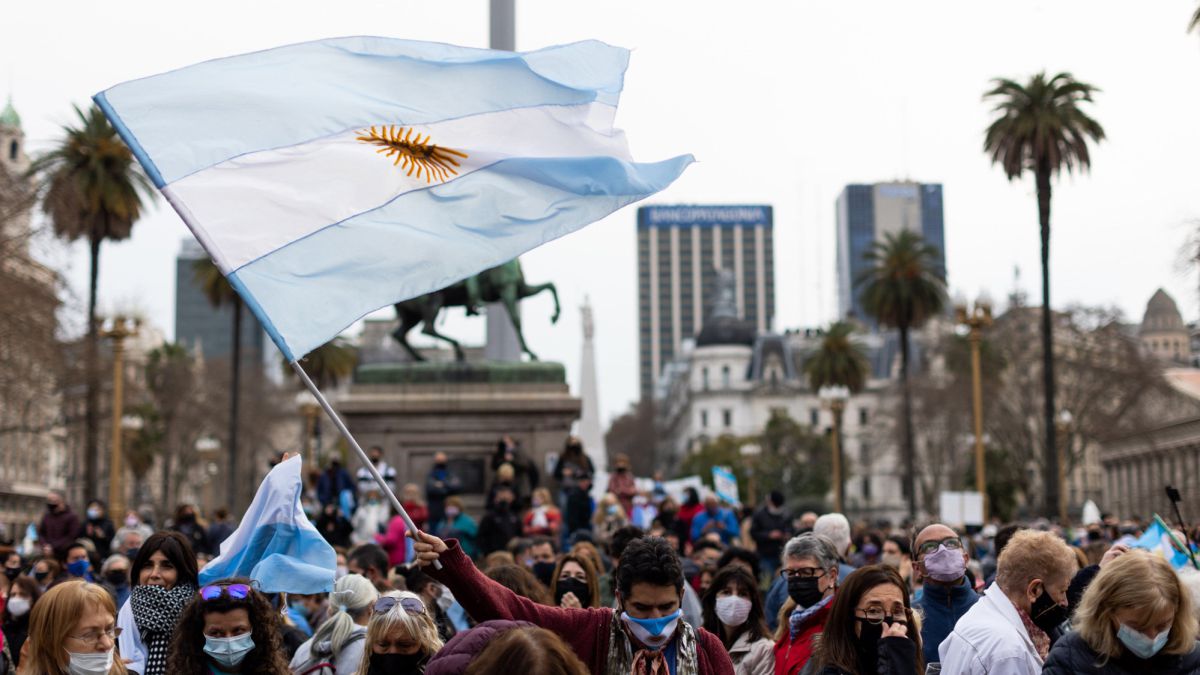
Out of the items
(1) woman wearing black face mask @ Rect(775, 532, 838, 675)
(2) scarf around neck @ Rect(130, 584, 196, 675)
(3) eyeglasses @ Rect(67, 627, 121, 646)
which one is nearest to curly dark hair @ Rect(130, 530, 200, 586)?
(2) scarf around neck @ Rect(130, 584, 196, 675)

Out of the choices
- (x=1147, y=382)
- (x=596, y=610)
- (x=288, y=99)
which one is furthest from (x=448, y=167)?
(x=1147, y=382)

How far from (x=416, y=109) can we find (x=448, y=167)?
0.34 m

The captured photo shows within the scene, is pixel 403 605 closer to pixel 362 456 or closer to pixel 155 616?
pixel 362 456

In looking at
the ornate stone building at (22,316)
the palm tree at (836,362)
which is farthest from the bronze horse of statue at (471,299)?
the palm tree at (836,362)

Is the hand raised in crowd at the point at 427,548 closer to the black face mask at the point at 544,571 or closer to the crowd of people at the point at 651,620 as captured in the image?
the crowd of people at the point at 651,620

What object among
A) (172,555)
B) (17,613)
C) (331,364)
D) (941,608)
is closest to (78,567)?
(17,613)

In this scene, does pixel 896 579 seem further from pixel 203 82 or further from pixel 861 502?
pixel 861 502

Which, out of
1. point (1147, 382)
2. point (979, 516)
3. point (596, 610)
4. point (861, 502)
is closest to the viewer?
point (596, 610)

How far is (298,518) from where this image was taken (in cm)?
843

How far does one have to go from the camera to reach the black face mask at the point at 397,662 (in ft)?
21.4

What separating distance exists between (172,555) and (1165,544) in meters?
7.03

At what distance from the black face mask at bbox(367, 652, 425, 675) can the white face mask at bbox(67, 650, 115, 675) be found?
3.38 feet

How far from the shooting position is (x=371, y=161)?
26.0ft

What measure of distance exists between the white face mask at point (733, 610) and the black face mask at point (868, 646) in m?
1.88
